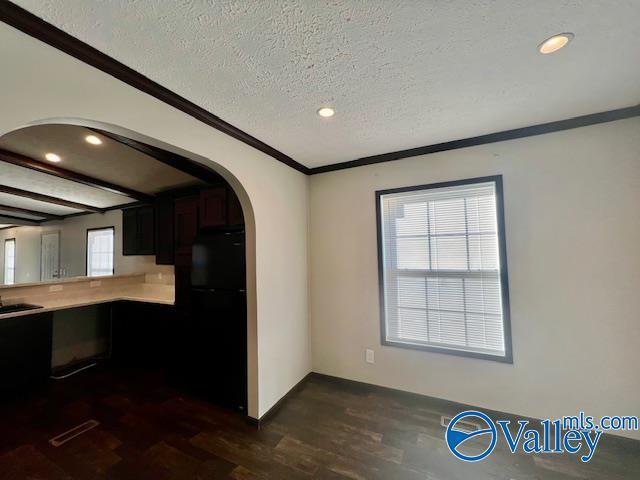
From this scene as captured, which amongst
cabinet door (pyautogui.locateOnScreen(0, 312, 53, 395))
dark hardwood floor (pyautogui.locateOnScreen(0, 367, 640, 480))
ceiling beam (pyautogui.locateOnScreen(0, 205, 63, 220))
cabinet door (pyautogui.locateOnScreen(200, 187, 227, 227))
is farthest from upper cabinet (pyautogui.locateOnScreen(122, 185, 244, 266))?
ceiling beam (pyautogui.locateOnScreen(0, 205, 63, 220))

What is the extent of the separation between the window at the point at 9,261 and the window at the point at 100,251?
3312mm

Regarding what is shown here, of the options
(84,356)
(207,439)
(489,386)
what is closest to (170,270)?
(84,356)

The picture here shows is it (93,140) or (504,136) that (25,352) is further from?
(504,136)

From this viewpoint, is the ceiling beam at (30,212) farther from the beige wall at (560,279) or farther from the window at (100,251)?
the beige wall at (560,279)

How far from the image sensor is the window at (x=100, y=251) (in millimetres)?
4855

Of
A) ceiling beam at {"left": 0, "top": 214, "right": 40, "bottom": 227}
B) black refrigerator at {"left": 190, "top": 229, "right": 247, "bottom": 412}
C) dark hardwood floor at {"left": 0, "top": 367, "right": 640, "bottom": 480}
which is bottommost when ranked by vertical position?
dark hardwood floor at {"left": 0, "top": 367, "right": 640, "bottom": 480}

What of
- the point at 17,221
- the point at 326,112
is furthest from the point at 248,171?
the point at 17,221

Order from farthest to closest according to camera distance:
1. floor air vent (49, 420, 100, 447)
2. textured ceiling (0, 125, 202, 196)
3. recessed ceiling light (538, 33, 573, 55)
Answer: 1. textured ceiling (0, 125, 202, 196)
2. floor air vent (49, 420, 100, 447)
3. recessed ceiling light (538, 33, 573, 55)

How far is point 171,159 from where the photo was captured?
2631mm

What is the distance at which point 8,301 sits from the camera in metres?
3.05

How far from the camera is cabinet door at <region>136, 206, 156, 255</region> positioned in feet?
12.6

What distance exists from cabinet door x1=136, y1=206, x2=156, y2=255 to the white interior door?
336 cm

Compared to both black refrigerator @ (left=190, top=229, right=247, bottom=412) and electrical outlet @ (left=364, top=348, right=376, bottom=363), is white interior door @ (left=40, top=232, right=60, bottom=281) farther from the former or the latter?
electrical outlet @ (left=364, top=348, right=376, bottom=363)

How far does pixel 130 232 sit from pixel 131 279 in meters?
0.77
